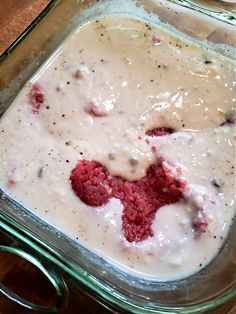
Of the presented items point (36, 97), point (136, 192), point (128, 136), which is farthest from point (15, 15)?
point (136, 192)

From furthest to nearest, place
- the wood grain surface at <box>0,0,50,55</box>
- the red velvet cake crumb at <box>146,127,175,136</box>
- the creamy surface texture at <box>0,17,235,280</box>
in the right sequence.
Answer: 1. the wood grain surface at <box>0,0,50,55</box>
2. the red velvet cake crumb at <box>146,127,175,136</box>
3. the creamy surface texture at <box>0,17,235,280</box>

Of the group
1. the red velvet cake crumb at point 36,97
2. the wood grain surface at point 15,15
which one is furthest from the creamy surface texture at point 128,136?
the wood grain surface at point 15,15

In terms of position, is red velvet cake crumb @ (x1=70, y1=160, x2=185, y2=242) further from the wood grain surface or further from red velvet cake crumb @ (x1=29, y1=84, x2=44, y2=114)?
the wood grain surface

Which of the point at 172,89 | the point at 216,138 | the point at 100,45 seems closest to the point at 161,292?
the point at 216,138

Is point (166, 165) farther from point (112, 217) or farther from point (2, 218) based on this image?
point (2, 218)

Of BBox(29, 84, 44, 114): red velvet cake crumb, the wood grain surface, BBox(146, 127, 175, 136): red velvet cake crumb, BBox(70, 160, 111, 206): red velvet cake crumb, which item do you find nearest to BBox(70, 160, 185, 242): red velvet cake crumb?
BBox(70, 160, 111, 206): red velvet cake crumb
